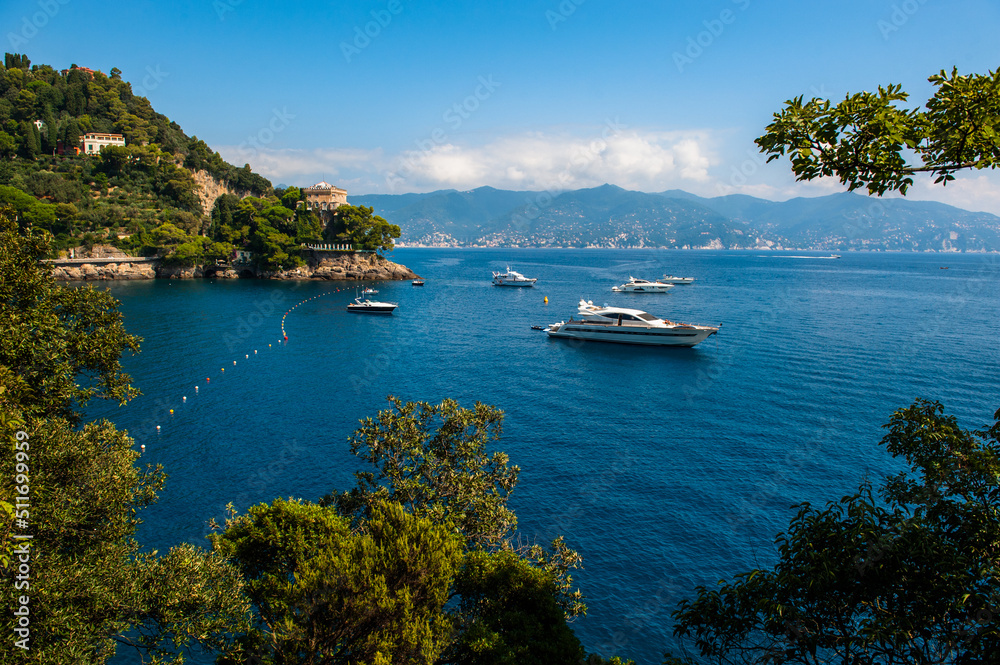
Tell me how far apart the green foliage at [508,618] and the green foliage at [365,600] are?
0.93 meters

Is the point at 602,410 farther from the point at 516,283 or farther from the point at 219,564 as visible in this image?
the point at 516,283

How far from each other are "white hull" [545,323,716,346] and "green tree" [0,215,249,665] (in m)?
56.2

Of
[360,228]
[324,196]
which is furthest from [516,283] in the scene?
[324,196]

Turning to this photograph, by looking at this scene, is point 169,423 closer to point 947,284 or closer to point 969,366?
point 969,366

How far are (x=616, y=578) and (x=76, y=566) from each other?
19.6 metres

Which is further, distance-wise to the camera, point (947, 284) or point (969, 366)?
point (947, 284)

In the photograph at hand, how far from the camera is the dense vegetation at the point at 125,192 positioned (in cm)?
11319

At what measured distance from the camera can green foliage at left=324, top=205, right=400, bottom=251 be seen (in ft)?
419

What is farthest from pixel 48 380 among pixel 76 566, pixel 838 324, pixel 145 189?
pixel 145 189

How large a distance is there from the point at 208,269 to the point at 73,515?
407 feet

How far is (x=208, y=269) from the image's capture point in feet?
394

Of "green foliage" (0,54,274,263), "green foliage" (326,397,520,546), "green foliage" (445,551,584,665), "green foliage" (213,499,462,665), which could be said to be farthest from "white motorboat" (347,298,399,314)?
"green foliage" (213,499,462,665)

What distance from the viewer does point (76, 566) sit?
11508mm

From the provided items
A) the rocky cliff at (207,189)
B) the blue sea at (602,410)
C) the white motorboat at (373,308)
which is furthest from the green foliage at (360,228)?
the white motorboat at (373,308)
